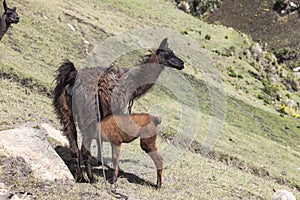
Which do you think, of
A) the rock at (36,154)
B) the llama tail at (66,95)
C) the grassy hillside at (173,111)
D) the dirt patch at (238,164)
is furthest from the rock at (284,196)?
the dirt patch at (238,164)

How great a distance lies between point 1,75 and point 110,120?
11.4 metres

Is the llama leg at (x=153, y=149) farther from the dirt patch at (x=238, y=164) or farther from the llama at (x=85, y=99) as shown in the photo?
the dirt patch at (x=238, y=164)

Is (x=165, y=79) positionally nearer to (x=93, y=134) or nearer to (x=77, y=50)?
(x=77, y=50)

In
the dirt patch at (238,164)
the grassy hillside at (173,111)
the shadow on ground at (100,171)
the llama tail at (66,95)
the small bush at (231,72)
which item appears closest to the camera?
the llama tail at (66,95)

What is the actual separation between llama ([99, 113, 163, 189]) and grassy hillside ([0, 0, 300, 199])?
2.50 feet

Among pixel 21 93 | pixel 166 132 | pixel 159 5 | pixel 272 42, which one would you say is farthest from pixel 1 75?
pixel 272 42

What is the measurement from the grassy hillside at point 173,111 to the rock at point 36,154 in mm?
358

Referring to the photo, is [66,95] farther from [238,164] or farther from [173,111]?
[173,111]

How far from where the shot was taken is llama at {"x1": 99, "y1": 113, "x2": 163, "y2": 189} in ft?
31.4

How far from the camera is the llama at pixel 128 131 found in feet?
31.4

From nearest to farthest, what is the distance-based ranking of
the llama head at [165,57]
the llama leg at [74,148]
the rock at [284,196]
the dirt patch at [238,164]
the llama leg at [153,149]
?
the llama leg at [74,148], the llama leg at [153,149], the llama head at [165,57], the rock at [284,196], the dirt patch at [238,164]

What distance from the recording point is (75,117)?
9.58m

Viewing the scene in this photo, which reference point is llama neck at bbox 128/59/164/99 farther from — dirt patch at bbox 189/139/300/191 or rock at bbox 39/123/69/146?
dirt patch at bbox 189/139/300/191

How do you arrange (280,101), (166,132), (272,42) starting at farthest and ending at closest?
(272,42), (280,101), (166,132)
